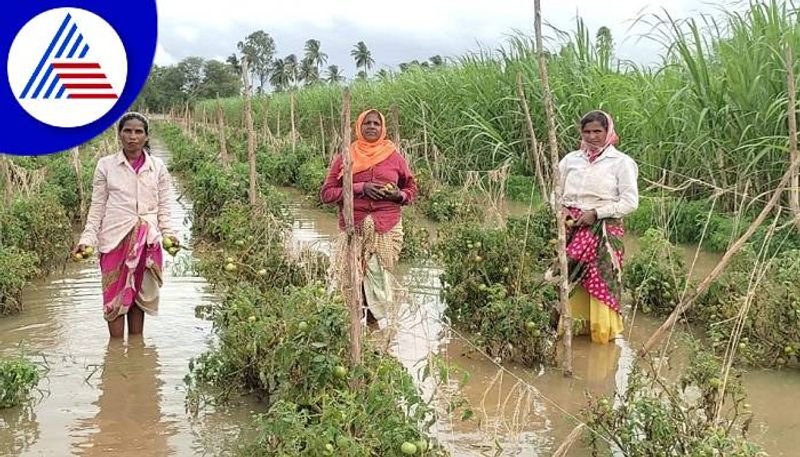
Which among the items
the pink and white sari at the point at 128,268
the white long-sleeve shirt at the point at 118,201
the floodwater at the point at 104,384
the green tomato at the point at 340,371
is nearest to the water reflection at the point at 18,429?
the floodwater at the point at 104,384

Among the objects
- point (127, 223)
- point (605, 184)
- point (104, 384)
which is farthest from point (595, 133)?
point (104, 384)

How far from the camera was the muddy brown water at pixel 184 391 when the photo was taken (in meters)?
3.54

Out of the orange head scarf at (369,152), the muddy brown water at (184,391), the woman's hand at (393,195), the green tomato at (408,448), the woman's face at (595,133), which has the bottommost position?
the muddy brown water at (184,391)

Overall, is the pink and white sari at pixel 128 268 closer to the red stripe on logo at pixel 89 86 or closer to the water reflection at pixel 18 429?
the water reflection at pixel 18 429

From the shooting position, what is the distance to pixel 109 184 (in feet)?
A: 15.8

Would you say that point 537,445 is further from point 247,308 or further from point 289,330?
point 247,308

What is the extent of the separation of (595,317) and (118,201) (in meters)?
3.00

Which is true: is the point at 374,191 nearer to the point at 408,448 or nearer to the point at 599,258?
the point at 599,258

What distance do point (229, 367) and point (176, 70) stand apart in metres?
77.7

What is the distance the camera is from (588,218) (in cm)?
488

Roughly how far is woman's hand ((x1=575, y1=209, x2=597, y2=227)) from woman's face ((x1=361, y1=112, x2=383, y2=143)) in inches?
55.1

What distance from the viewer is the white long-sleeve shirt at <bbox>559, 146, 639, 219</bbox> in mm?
4820

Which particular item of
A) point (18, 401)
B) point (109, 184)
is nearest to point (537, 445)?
point (18, 401)

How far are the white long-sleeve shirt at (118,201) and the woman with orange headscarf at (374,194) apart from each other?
1.08 m
